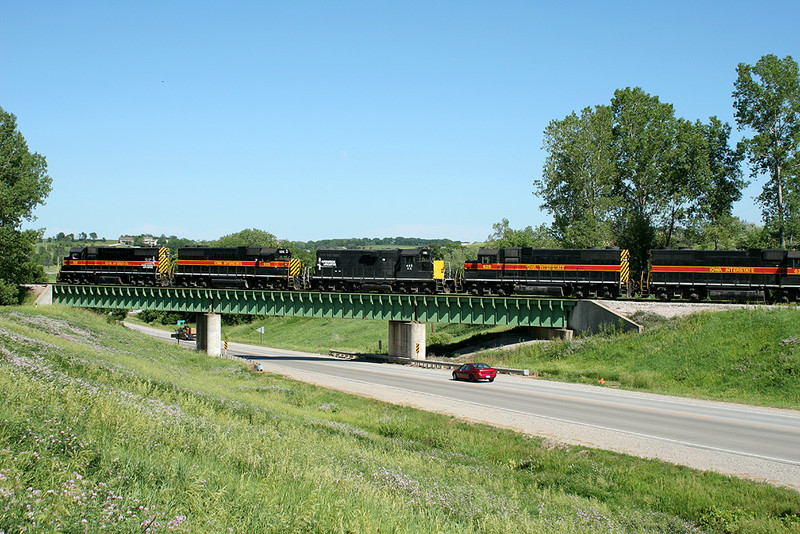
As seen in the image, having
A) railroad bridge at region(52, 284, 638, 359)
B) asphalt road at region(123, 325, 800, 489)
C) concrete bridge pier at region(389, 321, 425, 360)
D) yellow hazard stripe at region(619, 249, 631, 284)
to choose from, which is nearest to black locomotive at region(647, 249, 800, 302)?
yellow hazard stripe at region(619, 249, 631, 284)

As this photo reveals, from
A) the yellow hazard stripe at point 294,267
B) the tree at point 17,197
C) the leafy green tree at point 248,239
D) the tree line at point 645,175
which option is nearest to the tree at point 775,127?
the tree line at point 645,175

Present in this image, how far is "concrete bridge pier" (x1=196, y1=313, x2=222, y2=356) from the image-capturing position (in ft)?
180

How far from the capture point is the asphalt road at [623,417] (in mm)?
18906

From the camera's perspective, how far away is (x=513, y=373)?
4047 centimetres

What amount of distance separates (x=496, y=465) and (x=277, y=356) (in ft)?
143

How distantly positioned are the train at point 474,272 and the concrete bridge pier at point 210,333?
352cm

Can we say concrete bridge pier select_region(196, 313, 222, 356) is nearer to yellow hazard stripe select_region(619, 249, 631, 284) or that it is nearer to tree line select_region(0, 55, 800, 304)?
tree line select_region(0, 55, 800, 304)

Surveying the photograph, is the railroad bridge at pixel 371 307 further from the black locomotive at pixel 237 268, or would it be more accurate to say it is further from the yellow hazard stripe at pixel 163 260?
the yellow hazard stripe at pixel 163 260

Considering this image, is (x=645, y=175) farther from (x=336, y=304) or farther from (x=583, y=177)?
(x=336, y=304)

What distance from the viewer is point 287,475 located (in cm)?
1066

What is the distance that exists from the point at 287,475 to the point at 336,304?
40452 millimetres

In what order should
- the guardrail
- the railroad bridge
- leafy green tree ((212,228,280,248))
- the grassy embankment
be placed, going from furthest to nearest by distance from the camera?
leafy green tree ((212,228,280,248)) → the railroad bridge → the guardrail → the grassy embankment

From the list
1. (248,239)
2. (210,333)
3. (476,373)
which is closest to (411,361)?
(476,373)

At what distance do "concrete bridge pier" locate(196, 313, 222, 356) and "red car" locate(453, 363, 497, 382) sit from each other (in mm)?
26418
